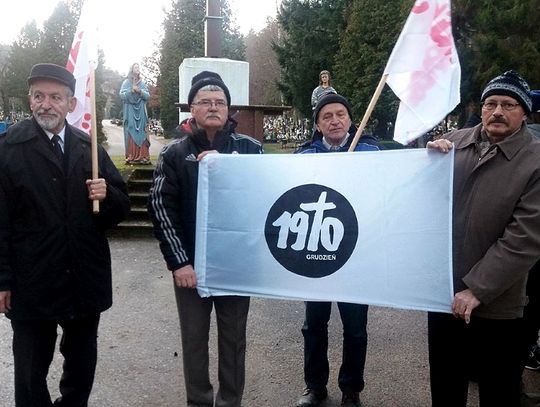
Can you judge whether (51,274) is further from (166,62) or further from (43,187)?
(166,62)

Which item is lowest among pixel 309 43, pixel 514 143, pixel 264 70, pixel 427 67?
pixel 514 143

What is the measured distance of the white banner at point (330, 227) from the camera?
112 inches

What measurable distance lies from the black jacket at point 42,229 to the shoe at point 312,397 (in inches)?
61.0

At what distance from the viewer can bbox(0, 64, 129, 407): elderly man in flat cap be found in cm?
270

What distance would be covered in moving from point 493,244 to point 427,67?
1058 mm

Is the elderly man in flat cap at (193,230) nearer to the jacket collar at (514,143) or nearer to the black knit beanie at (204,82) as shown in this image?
the black knit beanie at (204,82)

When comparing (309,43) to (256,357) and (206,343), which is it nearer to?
(256,357)

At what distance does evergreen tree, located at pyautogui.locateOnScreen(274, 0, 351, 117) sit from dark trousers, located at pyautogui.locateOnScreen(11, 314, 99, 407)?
27740 mm

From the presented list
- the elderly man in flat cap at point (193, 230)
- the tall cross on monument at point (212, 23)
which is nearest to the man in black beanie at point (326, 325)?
the elderly man in flat cap at point (193, 230)

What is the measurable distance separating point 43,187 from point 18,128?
340 millimetres

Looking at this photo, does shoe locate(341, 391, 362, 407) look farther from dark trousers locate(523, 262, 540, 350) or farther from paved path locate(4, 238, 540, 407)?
dark trousers locate(523, 262, 540, 350)

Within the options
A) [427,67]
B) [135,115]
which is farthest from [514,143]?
[135,115]

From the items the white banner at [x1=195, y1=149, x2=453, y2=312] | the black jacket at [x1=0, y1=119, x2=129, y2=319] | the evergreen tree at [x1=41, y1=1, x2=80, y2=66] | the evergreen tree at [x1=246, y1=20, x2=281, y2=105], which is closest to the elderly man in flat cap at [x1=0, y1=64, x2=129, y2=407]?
the black jacket at [x1=0, y1=119, x2=129, y2=319]

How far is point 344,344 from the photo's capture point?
3.46 m
